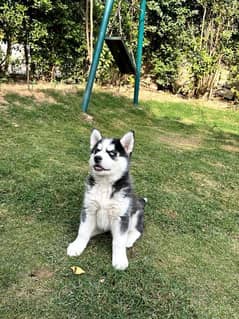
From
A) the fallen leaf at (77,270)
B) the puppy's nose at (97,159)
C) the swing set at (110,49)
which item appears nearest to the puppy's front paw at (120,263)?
the fallen leaf at (77,270)

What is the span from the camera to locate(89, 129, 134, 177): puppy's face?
9.72 ft

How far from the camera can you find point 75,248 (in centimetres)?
318

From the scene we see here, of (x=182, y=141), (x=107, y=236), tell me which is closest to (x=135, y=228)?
(x=107, y=236)

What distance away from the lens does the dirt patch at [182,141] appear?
23.7ft

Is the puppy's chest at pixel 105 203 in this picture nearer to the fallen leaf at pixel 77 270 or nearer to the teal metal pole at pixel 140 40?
the fallen leaf at pixel 77 270

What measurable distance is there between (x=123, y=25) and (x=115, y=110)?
2943 millimetres

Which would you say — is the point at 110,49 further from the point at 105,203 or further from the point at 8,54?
the point at 105,203

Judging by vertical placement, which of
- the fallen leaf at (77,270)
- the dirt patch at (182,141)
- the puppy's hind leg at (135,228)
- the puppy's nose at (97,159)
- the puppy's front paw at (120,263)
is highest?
the puppy's nose at (97,159)

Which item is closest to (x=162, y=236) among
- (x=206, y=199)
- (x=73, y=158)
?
(x=206, y=199)


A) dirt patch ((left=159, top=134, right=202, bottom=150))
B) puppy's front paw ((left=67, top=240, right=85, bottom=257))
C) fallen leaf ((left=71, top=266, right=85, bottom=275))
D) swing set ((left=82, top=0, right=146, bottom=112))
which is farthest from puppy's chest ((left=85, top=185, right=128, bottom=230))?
swing set ((left=82, top=0, right=146, bottom=112))

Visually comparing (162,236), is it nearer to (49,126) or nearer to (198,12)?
(49,126)

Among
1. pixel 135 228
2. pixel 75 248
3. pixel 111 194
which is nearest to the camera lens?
pixel 111 194

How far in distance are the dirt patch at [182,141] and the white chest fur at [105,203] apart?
411 cm

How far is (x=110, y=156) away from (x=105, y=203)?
13.5 inches
